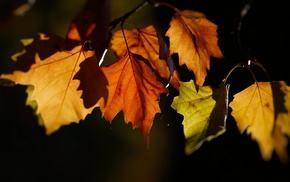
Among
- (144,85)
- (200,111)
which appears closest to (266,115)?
(200,111)

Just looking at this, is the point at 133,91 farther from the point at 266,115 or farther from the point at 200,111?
the point at 266,115

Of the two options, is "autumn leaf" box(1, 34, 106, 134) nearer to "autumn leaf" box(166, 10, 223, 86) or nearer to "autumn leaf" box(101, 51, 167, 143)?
"autumn leaf" box(101, 51, 167, 143)

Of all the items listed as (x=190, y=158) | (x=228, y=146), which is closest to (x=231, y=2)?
(x=228, y=146)

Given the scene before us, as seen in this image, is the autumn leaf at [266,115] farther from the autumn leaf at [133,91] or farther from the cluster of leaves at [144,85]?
the autumn leaf at [133,91]

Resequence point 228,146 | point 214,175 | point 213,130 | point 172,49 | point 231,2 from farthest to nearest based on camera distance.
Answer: point 214,175 < point 228,146 < point 231,2 < point 172,49 < point 213,130

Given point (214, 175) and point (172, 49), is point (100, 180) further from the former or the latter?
point (172, 49)

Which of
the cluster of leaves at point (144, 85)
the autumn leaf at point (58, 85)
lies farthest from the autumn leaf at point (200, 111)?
the autumn leaf at point (58, 85)
